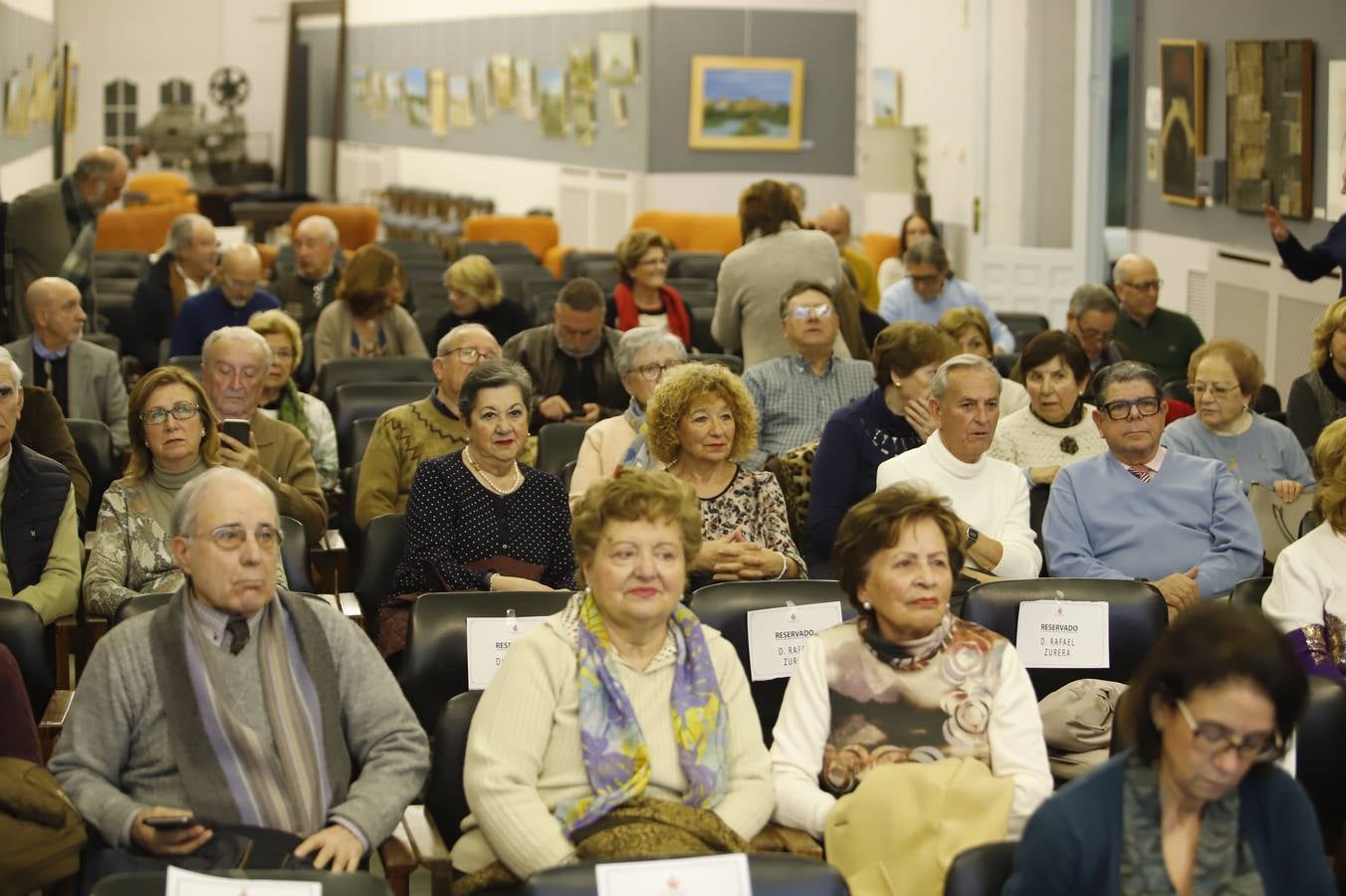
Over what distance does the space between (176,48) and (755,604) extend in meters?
23.9

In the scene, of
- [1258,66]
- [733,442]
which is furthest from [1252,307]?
[733,442]

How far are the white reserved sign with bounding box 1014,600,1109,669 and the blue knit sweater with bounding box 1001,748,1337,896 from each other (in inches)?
55.0

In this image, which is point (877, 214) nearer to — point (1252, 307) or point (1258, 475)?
point (1252, 307)

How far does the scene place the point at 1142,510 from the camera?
4.74 m

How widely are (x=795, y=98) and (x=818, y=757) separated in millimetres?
13561

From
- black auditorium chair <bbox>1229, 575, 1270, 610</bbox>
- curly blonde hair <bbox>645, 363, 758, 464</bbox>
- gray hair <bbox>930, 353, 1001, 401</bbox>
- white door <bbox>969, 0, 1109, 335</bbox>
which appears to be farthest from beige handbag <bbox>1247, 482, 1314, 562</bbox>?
white door <bbox>969, 0, 1109, 335</bbox>

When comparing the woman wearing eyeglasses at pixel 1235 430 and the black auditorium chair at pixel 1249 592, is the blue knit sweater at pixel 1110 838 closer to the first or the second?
the black auditorium chair at pixel 1249 592

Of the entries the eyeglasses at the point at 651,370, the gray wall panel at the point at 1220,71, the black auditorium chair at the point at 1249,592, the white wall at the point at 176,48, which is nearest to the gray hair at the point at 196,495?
the black auditorium chair at the point at 1249,592

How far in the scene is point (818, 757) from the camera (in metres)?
3.19

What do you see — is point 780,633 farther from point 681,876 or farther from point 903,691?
point 681,876

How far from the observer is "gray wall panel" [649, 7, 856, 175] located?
53.2ft

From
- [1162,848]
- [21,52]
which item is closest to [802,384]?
[1162,848]

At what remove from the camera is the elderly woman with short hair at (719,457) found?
455cm

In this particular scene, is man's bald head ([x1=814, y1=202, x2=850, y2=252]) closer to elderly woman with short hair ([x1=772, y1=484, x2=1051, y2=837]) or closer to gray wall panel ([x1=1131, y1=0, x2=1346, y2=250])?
gray wall panel ([x1=1131, y1=0, x2=1346, y2=250])
